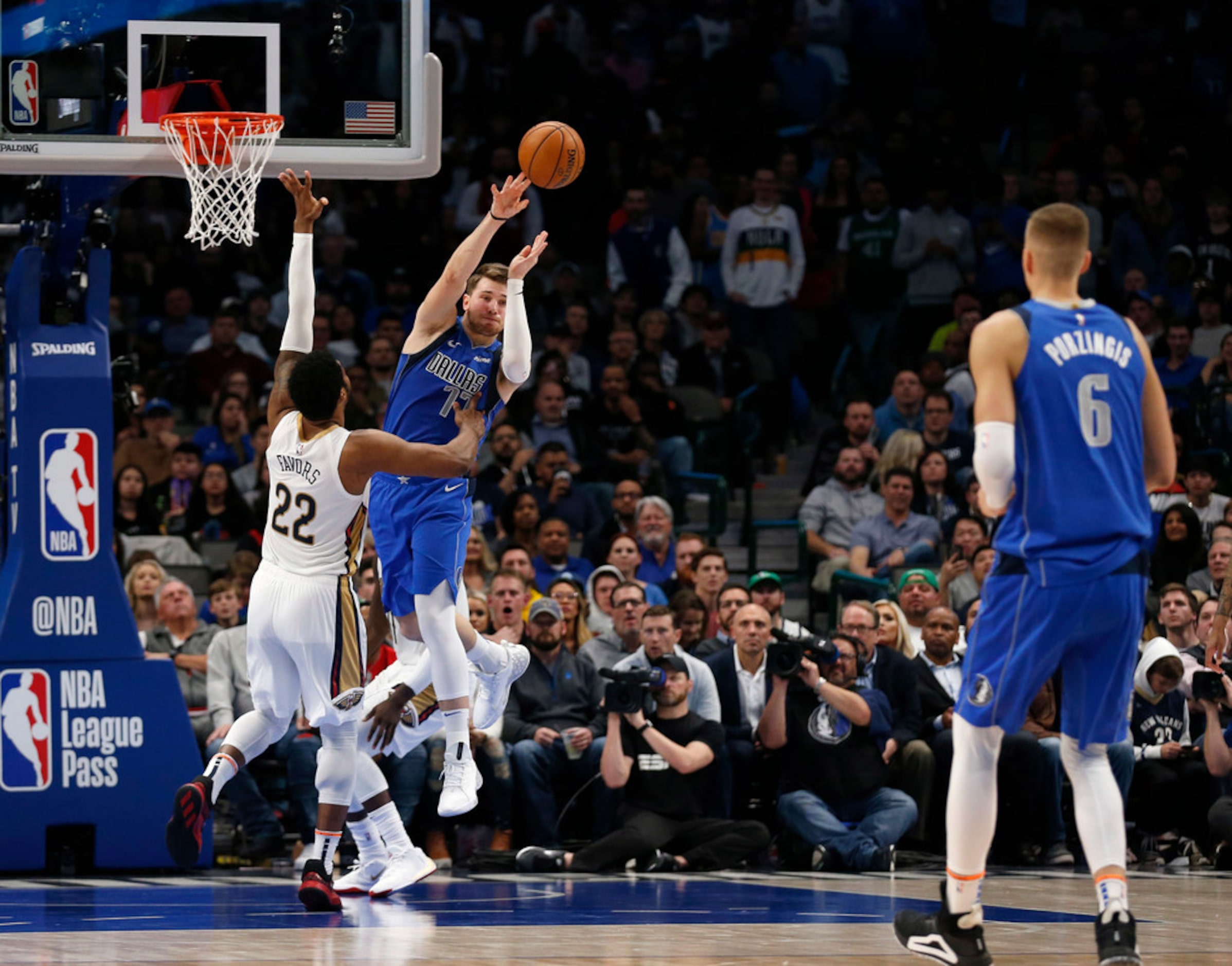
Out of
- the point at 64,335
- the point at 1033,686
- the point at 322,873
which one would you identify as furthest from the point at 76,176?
the point at 1033,686

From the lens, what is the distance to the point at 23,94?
10156 mm

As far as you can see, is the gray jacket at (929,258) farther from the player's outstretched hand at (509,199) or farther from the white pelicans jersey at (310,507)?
the white pelicans jersey at (310,507)

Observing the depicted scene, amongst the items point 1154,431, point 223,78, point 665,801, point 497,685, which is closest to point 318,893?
point 497,685

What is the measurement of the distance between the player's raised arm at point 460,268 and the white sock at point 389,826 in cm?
237

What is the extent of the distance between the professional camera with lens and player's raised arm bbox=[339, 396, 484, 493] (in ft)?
18.3

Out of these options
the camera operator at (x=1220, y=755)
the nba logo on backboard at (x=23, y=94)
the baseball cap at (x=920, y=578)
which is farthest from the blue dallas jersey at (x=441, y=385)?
the camera operator at (x=1220, y=755)

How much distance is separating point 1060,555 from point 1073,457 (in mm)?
336

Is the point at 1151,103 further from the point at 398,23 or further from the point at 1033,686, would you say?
the point at 1033,686

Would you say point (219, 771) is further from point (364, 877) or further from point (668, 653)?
point (668, 653)

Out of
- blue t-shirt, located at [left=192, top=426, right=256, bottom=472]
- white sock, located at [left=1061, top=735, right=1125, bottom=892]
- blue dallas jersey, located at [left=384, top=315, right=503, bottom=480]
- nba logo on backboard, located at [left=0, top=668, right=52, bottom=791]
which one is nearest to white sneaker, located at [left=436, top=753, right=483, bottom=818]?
blue dallas jersey, located at [left=384, top=315, right=503, bottom=480]

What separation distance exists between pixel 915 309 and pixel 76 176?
33.6ft

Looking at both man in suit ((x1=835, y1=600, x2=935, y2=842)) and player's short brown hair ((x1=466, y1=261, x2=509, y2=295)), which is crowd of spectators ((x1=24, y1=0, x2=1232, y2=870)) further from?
player's short brown hair ((x1=466, y1=261, x2=509, y2=295))

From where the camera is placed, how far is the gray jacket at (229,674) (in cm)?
1252

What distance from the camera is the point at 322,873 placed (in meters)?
9.32
